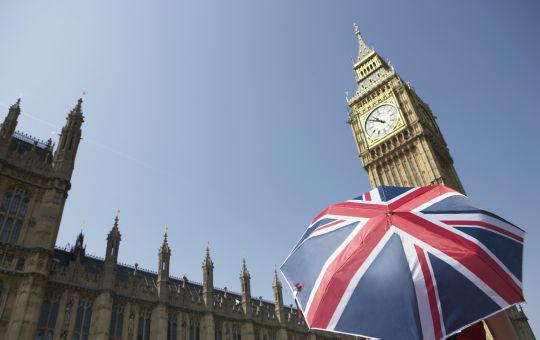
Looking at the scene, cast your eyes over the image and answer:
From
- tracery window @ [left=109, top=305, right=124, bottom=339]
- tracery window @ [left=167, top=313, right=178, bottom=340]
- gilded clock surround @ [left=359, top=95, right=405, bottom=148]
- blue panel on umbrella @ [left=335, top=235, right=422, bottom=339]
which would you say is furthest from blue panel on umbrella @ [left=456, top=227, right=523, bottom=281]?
gilded clock surround @ [left=359, top=95, right=405, bottom=148]

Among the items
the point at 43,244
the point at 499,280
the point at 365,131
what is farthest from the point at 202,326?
the point at 365,131

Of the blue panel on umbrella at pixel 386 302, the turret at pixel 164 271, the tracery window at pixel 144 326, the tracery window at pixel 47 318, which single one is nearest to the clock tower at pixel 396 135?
the turret at pixel 164 271

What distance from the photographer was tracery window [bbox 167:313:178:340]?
3291cm

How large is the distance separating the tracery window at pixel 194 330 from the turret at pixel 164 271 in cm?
383

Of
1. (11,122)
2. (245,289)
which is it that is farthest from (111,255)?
(245,289)

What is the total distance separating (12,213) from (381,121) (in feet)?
164

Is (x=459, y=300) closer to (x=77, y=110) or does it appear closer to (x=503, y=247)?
(x=503, y=247)

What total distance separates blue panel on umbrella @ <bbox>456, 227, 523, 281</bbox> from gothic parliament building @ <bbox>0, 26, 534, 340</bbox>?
27.5 meters

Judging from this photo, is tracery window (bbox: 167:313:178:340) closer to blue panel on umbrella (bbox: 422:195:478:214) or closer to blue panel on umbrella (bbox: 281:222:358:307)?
blue panel on umbrella (bbox: 281:222:358:307)

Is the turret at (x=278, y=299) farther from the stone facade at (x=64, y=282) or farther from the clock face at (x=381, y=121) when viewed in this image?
the clock face at (x=381, y=121)

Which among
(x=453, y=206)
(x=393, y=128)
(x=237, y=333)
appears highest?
(x=393, y=128)

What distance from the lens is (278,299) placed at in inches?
1773

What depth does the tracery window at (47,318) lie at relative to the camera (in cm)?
2527

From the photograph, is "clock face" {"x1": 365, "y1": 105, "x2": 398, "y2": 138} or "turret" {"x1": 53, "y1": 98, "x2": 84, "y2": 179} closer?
"turret" {"x1": 53, "y1": 98, "x2": 84, "y2": 179}
